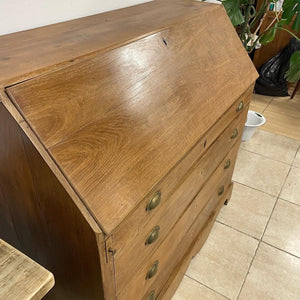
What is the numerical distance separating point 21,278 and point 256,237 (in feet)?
4.68

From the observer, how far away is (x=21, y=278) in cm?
52

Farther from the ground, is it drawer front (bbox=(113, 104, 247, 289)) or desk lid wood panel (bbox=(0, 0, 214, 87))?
desk lid wood panel (bbox=(0, 0, 214, 87))

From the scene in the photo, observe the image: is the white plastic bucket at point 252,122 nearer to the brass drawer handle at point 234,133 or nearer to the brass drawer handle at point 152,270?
the brass drawer handle at point 234,133

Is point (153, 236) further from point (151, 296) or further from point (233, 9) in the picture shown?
point (233, 9)

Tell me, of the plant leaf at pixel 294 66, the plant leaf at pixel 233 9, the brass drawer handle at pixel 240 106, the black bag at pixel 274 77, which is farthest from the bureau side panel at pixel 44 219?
the black bag at pixel 274 77

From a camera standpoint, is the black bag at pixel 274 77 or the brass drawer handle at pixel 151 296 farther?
the black bag at pixel 274 77

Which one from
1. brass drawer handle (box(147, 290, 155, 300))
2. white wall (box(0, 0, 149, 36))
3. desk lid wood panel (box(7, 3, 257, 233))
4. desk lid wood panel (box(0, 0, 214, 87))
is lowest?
brass drawer handle (box(147, 290, 155, 300))

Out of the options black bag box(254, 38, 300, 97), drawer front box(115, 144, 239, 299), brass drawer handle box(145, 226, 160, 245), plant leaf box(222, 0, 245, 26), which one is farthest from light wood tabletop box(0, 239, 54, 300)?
black bag box(254, 38, 300, 97)

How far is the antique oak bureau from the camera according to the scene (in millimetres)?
588

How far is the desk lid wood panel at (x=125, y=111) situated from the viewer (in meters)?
0.59

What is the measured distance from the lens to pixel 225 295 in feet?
4.45

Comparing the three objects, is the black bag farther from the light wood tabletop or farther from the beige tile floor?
the light wood tabletop

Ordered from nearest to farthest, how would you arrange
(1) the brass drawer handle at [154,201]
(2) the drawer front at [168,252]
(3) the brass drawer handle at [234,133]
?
1. (1) the brass drawer handle at [154,201]
2. (2) the drawer front at [168,252]
3. (3) the brass drawer handle at [234,133]

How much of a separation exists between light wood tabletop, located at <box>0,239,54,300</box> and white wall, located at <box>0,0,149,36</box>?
68 cm
